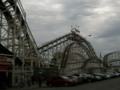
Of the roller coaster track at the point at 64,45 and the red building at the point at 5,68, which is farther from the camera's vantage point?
the roller coaster track at the point at 64,45

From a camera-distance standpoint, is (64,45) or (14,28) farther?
(64,45)

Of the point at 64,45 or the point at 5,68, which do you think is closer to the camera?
the point at 5,68

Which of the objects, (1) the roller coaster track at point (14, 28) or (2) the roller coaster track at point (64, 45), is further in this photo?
(2) the roller coaster track at point (64, 45)

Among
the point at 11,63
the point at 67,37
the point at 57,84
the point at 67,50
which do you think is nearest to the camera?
the point at 11,63

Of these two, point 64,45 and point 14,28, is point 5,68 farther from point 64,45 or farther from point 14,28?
point 64,45

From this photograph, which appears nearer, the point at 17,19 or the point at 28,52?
the point at 17,19

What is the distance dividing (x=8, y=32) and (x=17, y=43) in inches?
85.5

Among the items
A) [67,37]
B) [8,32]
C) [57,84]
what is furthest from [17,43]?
[67,37]

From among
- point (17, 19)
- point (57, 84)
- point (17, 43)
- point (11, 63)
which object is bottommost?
point (57, 84)

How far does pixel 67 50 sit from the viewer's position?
2835 inches

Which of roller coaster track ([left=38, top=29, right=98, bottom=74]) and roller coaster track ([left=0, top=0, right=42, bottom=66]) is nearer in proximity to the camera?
roller coaster track ([left=0, top=0, right=42, bottom=66])

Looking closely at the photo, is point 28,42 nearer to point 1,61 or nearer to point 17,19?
point 17,19

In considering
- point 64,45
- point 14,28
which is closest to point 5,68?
point 14,28

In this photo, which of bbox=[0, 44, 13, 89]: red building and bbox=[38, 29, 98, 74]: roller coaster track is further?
bbox=[38, 29, 98, 74]: roller coaster track
